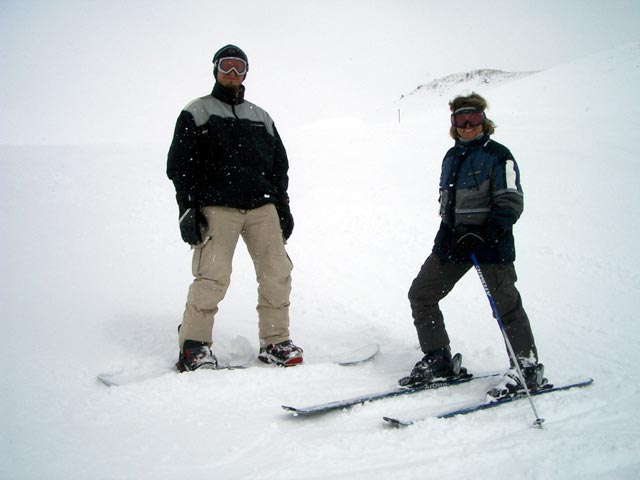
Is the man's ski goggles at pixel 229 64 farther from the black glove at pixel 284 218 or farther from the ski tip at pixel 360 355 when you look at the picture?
the ski tip at pixel 360 355

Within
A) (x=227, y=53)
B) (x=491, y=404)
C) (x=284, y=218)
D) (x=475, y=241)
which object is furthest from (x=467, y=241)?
(x=227, y=53)

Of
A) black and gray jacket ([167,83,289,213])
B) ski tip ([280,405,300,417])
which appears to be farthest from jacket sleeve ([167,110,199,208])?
ski tip ([280,405,300,417])

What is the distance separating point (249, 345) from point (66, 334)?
1.46 m

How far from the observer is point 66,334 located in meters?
3.60

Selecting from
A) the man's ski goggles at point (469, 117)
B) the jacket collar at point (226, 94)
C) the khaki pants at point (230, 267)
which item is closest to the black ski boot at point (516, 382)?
the khaki pants at point (230, 267)

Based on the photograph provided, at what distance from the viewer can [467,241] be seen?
9.57 feet

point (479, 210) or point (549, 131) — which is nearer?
point (479, 210)

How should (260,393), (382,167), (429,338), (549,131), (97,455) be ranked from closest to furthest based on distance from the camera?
(97,455) → (260,393) → (429,338) → (382,167) → (549,131)

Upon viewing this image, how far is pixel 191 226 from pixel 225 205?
291 millimetres

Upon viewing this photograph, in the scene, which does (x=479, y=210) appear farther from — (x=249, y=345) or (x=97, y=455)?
(x=97, y=455)

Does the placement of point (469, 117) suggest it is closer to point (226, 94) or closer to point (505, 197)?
point (505, 197)

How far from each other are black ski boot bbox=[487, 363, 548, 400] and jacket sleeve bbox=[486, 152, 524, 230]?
3.10 ft

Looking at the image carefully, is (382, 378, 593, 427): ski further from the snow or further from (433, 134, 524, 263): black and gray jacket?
(433, 134, 524, 263): black and gray jacket

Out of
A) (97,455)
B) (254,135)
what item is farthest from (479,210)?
(97,455)
